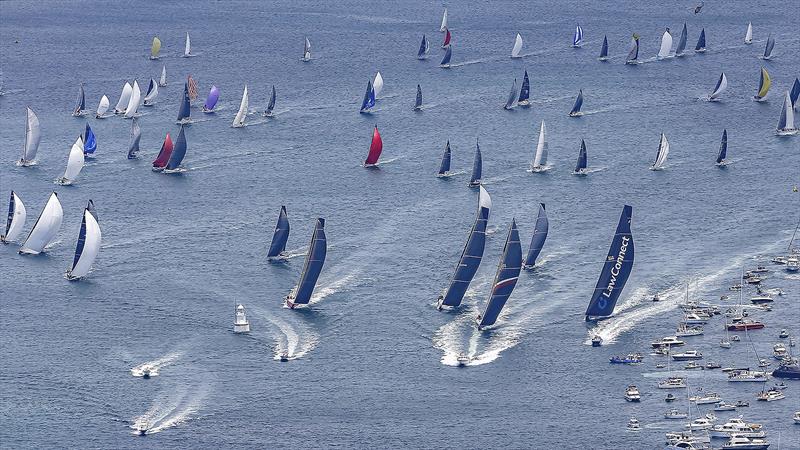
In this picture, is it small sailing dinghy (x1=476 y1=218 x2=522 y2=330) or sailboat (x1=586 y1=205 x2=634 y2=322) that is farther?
sailboat (x1=586 y1=205 x2=634 y2=322)

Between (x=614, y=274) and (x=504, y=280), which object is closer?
(x=504, y=280)

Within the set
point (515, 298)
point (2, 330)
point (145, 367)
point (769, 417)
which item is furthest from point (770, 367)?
point (2, 330)

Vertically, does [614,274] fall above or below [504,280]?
above

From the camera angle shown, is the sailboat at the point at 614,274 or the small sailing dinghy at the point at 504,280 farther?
the sailboat at the point at 614,274
